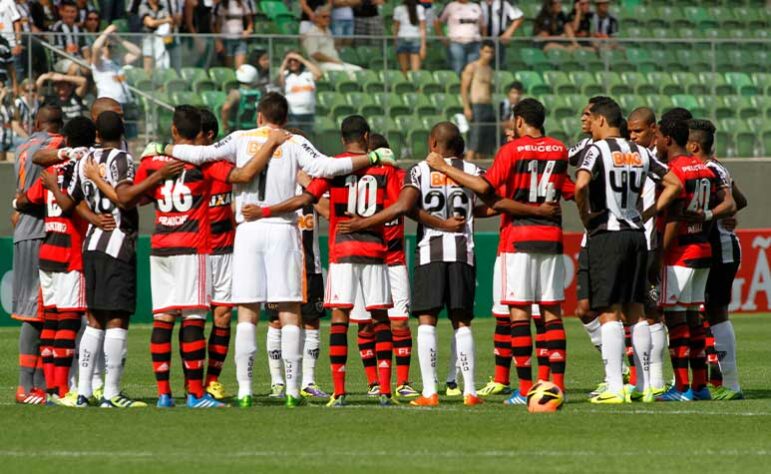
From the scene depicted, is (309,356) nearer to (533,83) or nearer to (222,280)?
(222,280)

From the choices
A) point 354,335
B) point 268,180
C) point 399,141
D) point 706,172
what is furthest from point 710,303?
point 399,141

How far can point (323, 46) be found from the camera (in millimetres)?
24234

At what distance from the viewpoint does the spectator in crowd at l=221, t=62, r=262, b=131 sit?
75.6ft

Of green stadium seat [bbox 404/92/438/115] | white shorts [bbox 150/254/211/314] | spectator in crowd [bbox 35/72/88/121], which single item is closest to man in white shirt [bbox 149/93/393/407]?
white shorts [bbox 150/254/211/314]

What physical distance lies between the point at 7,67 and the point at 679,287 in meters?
13.3

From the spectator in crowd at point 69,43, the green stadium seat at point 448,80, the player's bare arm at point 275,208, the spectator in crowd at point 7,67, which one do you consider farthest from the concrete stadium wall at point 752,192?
Result: the player's bare arm at point 275,208

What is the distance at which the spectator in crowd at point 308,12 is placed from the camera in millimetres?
24783

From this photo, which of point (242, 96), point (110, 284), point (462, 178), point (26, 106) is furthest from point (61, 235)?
point (242, 96)

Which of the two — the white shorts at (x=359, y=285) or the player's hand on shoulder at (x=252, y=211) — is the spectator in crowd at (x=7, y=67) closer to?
the white shorts at (x=359, y=285)

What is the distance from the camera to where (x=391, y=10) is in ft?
88.1

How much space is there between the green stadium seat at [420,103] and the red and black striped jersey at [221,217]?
43.9 ft

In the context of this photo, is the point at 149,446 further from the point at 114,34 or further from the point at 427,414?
the point at 114,34

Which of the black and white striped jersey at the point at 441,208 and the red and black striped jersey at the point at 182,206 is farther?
the black and white striped jersey at the point at 441,208

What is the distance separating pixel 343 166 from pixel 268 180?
56 centimetres
